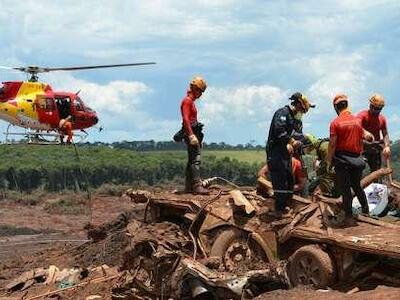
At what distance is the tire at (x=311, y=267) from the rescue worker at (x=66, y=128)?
2071 cm

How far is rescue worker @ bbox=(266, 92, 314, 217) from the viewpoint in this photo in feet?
37.7

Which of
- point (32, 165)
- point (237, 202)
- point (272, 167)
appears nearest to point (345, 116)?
point (272, 167)

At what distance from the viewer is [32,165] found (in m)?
68.6

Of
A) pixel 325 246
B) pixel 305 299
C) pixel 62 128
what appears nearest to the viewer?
pixel 305 299

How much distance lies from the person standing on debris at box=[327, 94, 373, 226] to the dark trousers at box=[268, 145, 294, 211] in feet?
2.95

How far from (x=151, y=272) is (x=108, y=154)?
66872mm

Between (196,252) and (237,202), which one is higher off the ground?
(237,202)

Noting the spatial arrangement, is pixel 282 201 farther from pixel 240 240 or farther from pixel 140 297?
pixel 140 297

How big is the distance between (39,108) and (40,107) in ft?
0.18

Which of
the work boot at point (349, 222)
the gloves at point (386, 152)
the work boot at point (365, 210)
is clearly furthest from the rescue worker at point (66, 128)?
the work boot at point (349, 222)

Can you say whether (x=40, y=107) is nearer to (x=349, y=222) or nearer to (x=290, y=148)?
(x=290, y=148)

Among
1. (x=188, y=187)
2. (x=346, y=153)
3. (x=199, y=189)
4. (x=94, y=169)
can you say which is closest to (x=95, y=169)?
(x=94, y=169)

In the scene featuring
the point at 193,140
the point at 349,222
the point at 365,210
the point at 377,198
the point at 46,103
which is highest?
the point at 46,103

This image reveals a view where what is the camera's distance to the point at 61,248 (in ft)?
77.1
